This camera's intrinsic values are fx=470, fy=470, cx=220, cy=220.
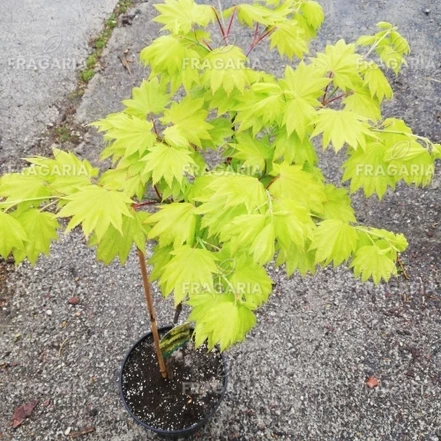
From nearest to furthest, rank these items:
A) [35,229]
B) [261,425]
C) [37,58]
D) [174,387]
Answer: [35,229] → [174,387] → [261,425] → [37,58]

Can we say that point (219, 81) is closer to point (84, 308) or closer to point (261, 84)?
point (261, 84)

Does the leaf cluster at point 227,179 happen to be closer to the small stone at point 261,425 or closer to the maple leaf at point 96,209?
the maple leaf at point 96,209

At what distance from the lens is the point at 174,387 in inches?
94.6

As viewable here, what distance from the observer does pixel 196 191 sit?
1.48m

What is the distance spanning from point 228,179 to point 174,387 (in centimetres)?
150

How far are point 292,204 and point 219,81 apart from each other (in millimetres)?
477

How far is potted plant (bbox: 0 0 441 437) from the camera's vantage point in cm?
127

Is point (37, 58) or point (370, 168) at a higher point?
point (370, 168)

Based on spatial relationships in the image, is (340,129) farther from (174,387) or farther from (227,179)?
(174,387)

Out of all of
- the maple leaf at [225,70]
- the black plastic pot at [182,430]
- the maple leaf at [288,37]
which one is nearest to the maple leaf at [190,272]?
the maple leaf at [225,70]

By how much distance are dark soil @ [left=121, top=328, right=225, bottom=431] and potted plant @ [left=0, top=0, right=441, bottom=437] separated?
1.06 m

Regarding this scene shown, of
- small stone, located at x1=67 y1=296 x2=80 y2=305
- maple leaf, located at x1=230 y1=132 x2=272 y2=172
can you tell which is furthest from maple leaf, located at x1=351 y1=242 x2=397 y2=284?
small stone, located at x1=67 y1=296 x2=80 y2=305

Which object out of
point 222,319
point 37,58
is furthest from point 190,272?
point 37,58

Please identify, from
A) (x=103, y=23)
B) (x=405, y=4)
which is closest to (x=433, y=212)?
(x=405, y=4)
